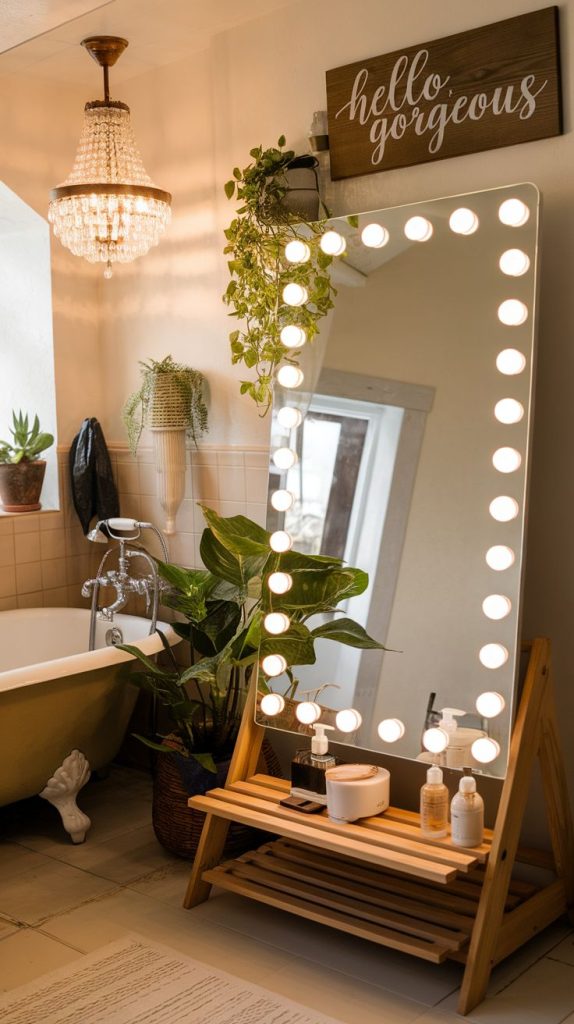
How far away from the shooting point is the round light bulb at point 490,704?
2.60 m

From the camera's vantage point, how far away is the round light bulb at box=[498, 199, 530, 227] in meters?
2.63

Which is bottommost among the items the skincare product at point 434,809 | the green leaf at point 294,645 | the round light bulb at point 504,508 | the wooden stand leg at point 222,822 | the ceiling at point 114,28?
the wooden stand leg at point 222,822

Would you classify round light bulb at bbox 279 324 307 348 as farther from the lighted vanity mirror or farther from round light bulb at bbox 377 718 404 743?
round light bulb at bbox 377 718 404 743

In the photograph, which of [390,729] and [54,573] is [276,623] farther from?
[54,573]

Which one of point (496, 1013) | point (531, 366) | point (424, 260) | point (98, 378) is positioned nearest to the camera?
point (496, 1013)

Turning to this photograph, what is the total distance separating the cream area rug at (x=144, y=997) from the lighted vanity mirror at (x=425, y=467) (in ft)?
2.29

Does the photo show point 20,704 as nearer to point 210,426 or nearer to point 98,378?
point 210,426

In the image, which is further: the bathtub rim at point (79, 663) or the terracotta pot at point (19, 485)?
the terracotta pot at point (19, 485)

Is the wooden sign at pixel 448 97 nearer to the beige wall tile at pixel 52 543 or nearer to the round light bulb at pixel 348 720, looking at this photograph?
the round light bulb at pixel 348 720

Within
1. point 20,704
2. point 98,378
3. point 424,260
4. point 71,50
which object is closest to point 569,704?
point 424,260

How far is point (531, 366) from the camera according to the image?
2.62m

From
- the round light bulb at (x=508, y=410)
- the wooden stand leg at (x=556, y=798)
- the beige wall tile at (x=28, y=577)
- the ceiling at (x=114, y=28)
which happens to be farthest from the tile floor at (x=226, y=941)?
the ceiling at (x=114, y=28)

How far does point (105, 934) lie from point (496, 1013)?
1.05 meters

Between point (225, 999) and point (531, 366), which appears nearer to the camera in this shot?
point (225, 999)
